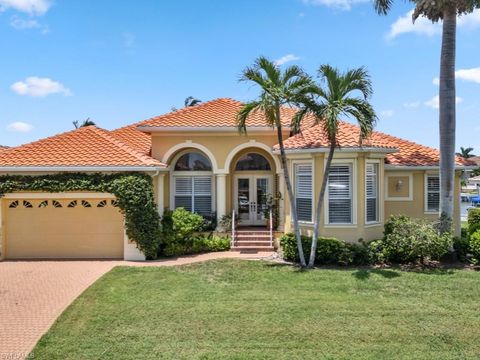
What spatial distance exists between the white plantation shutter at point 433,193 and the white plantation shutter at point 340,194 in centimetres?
520

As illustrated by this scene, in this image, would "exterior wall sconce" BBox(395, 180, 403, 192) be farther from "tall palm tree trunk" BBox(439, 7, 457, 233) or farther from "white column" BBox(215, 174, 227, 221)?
"white column" BBox(215, 174, 227, 221)

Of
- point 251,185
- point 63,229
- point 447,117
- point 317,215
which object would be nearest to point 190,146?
point 251,185

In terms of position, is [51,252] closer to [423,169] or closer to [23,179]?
[23,179]

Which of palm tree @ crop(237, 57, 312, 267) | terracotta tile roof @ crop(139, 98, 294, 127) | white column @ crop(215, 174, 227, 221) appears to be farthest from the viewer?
white column @ crop(215, 174, 227, 221)

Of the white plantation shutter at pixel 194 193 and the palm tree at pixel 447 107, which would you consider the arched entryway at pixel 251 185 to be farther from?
the palm tree at pixel 447 107

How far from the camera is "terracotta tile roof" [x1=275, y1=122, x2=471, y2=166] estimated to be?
15.4m

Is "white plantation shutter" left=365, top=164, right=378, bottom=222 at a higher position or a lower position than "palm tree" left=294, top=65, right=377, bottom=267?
lower

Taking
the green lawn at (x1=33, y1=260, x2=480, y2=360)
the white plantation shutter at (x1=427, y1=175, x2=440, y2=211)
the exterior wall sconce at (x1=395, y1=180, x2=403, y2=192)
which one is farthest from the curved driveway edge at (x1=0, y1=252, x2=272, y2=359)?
the white plantation shutter at (x1=427, y1=175, x2=440, y2=211)

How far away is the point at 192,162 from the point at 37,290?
963cm

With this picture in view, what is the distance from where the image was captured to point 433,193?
59.3 feet

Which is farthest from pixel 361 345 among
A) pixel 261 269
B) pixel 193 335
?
pixel 261 269

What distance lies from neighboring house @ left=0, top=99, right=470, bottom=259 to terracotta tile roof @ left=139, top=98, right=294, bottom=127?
5cm

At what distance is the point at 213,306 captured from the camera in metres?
10.1

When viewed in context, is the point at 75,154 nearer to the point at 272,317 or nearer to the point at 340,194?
the point at 340,194
